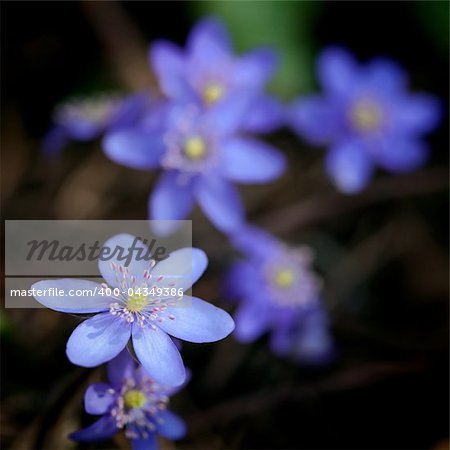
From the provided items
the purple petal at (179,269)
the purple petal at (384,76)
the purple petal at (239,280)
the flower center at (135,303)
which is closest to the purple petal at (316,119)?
the purple petal at (384,76)

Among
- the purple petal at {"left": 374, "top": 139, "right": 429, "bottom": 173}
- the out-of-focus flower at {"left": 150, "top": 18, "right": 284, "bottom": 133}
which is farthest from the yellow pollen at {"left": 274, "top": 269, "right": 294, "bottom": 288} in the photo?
the purple petal at {"left": 374, "top": 139, "right": 429, "bottom": 173}

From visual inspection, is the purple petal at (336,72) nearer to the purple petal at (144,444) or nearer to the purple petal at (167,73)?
the purple petal at (167,73)

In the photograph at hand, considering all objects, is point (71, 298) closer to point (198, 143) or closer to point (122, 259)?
point (122, 259)

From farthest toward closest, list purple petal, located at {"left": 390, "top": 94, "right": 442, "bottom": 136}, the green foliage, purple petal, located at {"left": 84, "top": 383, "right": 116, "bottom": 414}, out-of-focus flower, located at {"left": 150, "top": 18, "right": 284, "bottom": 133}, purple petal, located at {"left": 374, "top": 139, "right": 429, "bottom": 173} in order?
the green foliage, purple petal, located at {"left": 390, "top": 94, "right": 442, "bottom": 136}, purple petal, located at {"left": 374, "top": 139, "right": 429, "bottom": 173}, out-of-focus flower, located at {"left": 150, "top": 18, "right": 284, "bottom": 133}, purple petal, located at {"left": 84, "top": 383, "right": 116, "bottom": 414}

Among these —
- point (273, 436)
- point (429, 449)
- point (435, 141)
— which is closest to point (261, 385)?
point (273, 436)

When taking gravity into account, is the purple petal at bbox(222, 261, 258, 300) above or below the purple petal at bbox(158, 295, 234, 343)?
above

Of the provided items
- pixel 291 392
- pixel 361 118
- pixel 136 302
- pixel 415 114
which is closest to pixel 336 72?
pixel 361 118

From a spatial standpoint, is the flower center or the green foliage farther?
the green foliage

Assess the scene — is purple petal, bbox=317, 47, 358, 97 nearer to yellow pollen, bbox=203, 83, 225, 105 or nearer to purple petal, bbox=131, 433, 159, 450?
yellow pollen, bbox=203, 83, 225, 105
